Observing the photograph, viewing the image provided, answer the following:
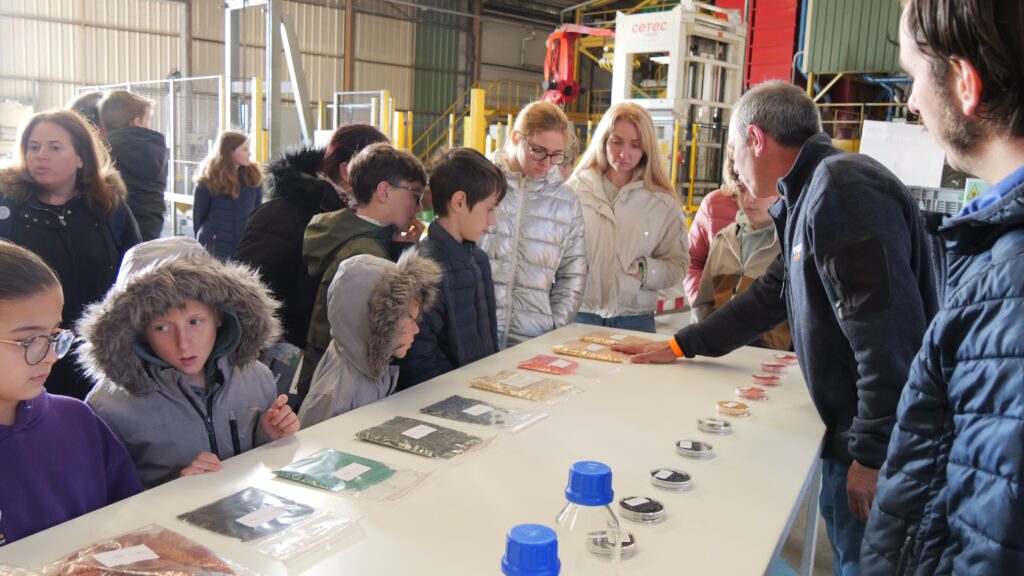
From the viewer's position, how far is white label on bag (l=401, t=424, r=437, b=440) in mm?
1637

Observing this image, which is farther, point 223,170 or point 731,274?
point 223,170

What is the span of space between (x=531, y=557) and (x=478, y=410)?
39.2 inches

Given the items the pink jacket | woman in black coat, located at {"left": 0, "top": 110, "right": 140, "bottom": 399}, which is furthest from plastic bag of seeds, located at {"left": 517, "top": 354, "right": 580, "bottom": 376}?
woman in black coat, located at {"left": 0, "top": 110, "right": 140, "bottom": 399}

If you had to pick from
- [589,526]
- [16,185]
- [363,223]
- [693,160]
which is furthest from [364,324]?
[693,160]

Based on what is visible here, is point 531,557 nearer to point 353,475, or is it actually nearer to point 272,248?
point 353,475

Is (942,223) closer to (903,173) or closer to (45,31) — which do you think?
(903,173)

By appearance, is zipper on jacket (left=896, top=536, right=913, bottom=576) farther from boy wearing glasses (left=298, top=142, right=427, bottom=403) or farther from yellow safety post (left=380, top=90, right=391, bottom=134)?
yellow safety post (left=380, top=90, right=391, bottom=134)

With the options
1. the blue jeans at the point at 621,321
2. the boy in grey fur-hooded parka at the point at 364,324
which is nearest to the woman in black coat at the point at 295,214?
the boy in grey fur-hooded parka at the point at 364,324

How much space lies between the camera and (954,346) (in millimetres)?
871

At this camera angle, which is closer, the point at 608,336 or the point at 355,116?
the point at 608,336

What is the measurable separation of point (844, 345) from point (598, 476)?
3.21 feet

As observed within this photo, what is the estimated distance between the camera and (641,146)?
3086mm

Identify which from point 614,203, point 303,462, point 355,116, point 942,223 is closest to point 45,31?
point 355,116

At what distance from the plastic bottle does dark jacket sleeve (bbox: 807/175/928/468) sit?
666mm
